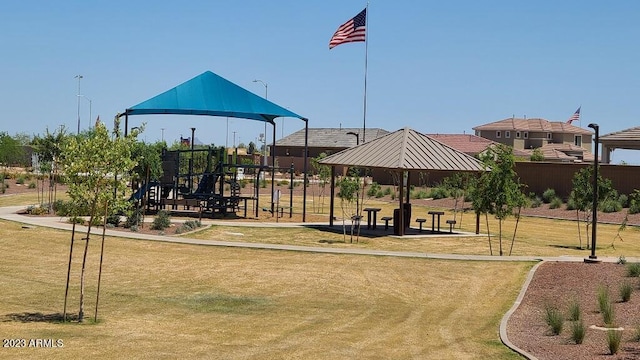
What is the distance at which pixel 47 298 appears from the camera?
19.7m

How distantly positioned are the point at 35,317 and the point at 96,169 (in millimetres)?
3249

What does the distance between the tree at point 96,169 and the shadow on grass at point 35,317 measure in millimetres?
419

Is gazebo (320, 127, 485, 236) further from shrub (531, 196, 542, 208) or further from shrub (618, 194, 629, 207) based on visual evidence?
shrub (531, 196, 542, 208)

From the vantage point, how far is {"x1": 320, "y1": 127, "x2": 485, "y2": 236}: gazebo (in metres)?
36.0

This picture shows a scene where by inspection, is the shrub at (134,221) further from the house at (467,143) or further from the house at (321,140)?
the house at (321,140)

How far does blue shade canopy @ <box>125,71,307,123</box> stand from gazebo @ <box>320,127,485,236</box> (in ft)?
15.7

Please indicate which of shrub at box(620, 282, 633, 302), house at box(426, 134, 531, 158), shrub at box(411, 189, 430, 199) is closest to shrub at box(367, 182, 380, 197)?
shrub at box(411, 189, 430, 199)

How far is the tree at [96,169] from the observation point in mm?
16781

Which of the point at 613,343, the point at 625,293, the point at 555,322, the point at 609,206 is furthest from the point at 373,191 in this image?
the point at 613,343

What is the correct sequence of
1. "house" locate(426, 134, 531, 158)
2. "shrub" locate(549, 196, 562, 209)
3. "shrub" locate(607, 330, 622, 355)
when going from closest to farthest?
1. "shrub" locate(607, 330, 622, 355)
2. "shrub" locate(549, 196, 562, 209)
3. "house" locate(426, 134, 531, 158)

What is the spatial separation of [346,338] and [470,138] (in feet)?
291

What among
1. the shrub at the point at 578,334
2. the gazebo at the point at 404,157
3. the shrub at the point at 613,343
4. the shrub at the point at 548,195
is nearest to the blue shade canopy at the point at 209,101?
the gazebo at the point at 404,157

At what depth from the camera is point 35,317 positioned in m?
17.2

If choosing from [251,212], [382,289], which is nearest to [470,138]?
[251,212]
